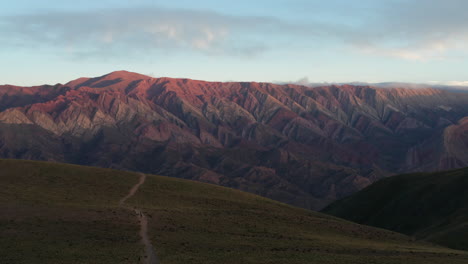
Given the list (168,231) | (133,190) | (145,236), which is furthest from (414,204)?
(145,236)

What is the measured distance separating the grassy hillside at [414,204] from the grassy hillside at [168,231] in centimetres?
4194

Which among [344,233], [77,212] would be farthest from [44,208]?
[344,233]

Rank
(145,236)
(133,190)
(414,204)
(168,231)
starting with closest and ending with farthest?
(145,236), (168,231), (133,190), (414,204)

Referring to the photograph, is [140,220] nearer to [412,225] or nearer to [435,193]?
[412,225]

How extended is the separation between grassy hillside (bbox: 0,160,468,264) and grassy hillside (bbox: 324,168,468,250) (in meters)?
41.9

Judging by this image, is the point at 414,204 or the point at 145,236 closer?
the point at 145,236

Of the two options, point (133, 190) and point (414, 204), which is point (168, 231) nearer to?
point (133, 190)

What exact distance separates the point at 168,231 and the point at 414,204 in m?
91.0

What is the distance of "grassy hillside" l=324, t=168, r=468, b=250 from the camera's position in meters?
118

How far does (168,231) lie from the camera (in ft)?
200

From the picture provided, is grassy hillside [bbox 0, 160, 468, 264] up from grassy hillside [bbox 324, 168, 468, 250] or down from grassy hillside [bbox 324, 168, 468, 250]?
up

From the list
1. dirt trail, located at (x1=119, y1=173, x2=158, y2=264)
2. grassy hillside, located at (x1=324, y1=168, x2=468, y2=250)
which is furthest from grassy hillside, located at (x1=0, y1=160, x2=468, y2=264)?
grassy hillside, located at (x1=324, y1=168, x2=468, y2=250)

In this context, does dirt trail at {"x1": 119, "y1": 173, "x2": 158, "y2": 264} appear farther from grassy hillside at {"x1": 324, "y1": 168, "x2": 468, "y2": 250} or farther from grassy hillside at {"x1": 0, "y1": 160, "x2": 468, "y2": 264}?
Result: grassy hillside at {"x1": 324, "y1": 168, "x2": 468, "y2": 250}

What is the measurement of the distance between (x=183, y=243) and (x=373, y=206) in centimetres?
10674
